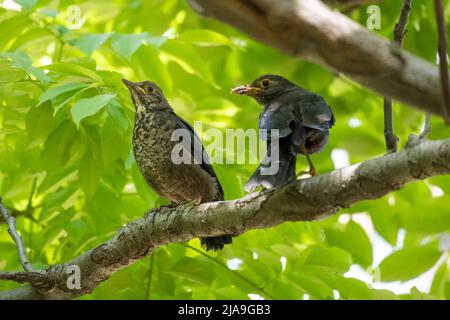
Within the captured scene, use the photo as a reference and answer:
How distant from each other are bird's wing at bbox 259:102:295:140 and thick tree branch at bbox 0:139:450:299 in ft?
1.00

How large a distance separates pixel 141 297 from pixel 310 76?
238 cm

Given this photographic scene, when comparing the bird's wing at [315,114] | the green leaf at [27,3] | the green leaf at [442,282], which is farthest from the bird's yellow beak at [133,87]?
the green leaf at [442,282]

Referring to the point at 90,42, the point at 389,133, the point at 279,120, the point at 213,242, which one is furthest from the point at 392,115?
the point at 90,42

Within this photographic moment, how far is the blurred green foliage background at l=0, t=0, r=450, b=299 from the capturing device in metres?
3.74

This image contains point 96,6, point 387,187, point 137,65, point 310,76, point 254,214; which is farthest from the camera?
point 96,6

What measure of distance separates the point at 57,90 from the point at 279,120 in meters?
1.21

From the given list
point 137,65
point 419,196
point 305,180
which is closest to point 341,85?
point 419,196

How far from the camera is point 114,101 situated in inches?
147

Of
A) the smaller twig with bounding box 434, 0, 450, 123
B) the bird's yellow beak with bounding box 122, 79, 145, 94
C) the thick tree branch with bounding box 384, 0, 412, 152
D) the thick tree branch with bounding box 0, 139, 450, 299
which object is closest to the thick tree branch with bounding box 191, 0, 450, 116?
the smaller twig with bounding box 434, 0, 450, 123

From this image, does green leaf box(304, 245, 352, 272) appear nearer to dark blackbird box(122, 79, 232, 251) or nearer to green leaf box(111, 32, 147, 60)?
dark blackbird box(122, 79, 232, 251)

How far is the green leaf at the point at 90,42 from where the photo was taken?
13.1 ft

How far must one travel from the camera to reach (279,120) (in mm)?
2875

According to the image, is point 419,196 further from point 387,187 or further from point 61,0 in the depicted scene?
point 61,0

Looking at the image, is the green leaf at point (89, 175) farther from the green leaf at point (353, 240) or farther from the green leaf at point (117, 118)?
the green leaf at point (353, 240)
